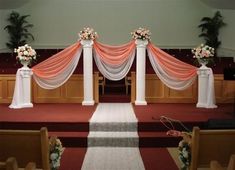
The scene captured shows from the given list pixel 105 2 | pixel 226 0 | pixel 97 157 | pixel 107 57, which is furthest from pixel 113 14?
pixel 97 157

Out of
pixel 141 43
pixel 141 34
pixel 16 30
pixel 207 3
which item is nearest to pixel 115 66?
pixel 141 43

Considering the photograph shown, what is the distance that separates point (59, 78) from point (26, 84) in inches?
29.6

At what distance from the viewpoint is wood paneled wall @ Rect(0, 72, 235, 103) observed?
9.48 meters

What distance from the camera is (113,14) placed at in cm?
1327

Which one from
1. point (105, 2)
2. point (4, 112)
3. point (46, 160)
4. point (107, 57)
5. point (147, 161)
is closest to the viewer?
point (46, 160)

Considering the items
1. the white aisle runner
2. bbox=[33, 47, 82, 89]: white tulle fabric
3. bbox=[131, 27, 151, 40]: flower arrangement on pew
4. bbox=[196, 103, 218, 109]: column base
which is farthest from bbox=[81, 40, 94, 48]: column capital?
bbox=[196, 103, 218, 109]: column base

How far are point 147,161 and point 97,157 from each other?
82 centimetres

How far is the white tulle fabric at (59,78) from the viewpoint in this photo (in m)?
8.96

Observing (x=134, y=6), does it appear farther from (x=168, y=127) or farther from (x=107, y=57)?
(x=168, y=127)

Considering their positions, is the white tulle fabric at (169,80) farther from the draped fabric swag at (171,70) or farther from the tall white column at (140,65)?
the tall white column at (140,65)

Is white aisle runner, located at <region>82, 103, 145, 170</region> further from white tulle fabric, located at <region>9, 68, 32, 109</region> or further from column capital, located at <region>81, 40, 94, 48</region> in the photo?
white tulle fabric, located at <region>9, 68, 32, 109</region>

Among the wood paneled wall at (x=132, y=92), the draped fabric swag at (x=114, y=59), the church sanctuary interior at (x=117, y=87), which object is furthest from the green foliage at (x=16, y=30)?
the draped fabric swag at (x=114, y=59)

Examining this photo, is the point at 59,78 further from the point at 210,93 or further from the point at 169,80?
the point at 210,93

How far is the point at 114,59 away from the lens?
899cm
